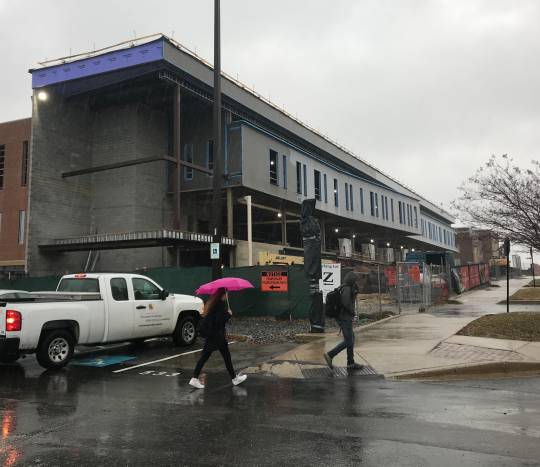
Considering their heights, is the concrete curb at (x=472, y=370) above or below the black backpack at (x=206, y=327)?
below

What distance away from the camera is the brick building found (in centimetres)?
3412

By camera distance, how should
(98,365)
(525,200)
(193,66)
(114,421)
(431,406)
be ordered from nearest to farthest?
1. (114,421)
2. (431,406)
3. (98,365)
4. (525,200)
5. (193,66)

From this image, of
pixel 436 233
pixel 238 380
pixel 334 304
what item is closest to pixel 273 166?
pixel 334 304

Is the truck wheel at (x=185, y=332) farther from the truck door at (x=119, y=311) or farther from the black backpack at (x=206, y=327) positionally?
the black backpack at (x=206, y=327)

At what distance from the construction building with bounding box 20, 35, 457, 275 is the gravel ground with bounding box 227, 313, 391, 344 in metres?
13.2

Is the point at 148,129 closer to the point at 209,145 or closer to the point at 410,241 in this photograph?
the point at 209,145

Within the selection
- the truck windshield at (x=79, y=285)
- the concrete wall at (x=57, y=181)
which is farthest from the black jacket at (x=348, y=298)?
the concrete wall at (x=57, y=181)

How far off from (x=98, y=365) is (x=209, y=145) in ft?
90.6

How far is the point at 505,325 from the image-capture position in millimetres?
12305

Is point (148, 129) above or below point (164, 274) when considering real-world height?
above

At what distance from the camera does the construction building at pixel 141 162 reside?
1228 inches

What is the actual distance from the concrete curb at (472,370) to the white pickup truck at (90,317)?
5.89m

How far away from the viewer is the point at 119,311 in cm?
1104

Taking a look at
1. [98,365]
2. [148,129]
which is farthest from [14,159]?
[98,365]
